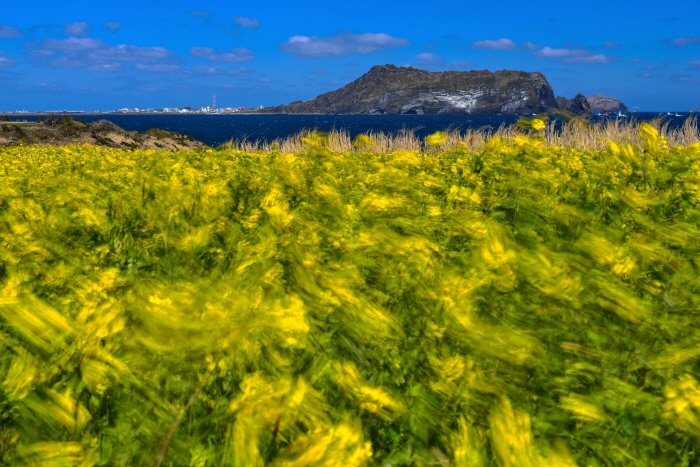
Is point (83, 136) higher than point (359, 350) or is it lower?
lower

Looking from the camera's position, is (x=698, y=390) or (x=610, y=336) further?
(x=610, y=336)

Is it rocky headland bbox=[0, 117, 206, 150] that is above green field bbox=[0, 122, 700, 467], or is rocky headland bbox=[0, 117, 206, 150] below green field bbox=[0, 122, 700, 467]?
below

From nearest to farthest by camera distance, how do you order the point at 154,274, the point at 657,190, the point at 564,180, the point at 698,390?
the point at 698,390, the point at 154,274, the point at 657,190, the point at 564,180

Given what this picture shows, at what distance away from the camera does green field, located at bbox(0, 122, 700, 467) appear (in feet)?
3.81

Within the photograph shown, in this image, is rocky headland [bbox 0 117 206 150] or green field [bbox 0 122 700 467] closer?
green field [bbox 0 122 700 467]

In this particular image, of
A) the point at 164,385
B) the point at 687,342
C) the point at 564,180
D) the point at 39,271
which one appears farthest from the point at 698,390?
the point at 39,271

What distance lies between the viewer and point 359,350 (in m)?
1.37

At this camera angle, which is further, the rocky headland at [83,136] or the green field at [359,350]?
the rocky headland at [83,136]

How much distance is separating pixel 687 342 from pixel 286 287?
98cm

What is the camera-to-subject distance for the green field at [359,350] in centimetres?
116

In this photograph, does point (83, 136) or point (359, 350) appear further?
point (83, 136)

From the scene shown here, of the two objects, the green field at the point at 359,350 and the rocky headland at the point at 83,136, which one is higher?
the green field at the point at 359,350

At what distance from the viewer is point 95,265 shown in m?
1.68

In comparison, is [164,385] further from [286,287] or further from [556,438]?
[556,438]
